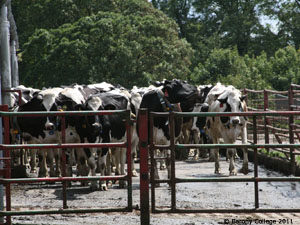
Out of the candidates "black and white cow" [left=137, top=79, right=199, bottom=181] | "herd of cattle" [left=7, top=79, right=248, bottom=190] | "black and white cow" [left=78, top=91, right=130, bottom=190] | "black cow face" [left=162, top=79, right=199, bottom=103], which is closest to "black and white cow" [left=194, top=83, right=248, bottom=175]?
"herd of cattle" [left=7, top=79, right=248, bottom=190]

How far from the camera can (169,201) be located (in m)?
11.4

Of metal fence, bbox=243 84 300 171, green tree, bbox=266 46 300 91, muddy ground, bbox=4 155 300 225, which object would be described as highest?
green tree, bbox=266 46 300 91

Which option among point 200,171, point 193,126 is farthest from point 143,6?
point 200,171

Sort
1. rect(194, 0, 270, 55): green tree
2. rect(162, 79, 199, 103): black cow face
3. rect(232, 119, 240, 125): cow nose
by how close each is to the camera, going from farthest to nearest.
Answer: rect(194, 0, 270, 55): green tree, rect(232, 119, 240, 125): cow nose, rect(162, 79, 199, 103): black cow face

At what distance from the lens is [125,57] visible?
40.8 meters

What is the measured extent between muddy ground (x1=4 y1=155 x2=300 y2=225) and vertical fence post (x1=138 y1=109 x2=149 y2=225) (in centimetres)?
72

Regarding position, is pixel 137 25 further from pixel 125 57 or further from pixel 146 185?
pixel 146 185

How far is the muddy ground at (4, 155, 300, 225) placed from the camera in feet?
31.9

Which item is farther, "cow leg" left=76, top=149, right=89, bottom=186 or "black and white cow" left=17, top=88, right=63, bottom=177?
"black and white cow" left=17, top=88, right=63, bottom=177

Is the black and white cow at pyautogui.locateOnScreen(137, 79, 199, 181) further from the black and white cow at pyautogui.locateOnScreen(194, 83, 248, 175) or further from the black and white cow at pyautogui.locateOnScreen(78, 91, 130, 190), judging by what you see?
the black and white cow at pyautogui.locateOnScreen(194, 83, 248, 175)

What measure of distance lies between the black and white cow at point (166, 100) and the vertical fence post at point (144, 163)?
5485 millimetres

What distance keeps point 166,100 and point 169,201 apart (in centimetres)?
358

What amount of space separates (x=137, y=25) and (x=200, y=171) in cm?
2802

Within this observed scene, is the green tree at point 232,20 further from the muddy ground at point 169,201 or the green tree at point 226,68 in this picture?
the muddy ground at point 169,201
